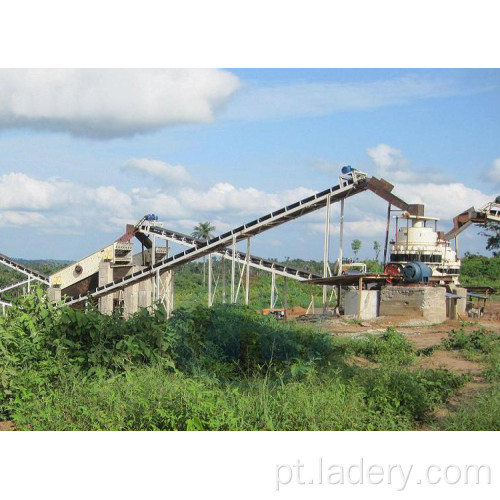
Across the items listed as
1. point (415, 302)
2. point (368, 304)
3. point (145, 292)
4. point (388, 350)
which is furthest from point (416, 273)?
point (145, 292)

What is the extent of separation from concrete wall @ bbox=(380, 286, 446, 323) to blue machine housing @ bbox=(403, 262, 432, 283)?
397mm

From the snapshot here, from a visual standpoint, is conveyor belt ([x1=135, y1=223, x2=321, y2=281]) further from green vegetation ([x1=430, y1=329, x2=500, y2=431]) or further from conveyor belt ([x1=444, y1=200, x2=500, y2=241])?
green vegetation ([x1=430, y1=329, x2=500, y2=431])

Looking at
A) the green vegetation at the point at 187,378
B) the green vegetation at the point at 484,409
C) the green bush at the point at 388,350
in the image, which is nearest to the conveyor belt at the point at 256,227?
the green bush at the point at 388,350

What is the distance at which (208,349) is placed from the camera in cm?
1058

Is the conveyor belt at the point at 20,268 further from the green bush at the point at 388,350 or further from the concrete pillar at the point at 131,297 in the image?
the green bush at the point at 388,350

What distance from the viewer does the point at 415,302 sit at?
67.3 feet

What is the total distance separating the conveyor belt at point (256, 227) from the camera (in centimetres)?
2370

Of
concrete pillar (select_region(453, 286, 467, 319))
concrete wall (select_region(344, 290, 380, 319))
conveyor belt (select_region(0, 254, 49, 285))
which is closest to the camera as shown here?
concrete wall (select_region(344, 290, 380, 319))

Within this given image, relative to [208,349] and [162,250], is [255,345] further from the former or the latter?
[162,250]

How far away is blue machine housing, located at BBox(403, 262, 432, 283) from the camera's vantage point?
20.9m

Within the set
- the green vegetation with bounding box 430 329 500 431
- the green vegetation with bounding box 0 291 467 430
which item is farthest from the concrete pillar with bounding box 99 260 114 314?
the green vegetation with bounding box 430 329 500 431

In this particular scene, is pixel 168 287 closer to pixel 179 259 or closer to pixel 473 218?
pixel 179 259

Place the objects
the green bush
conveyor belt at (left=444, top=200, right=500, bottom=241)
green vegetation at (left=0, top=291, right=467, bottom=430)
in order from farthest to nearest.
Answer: conveyor belt at (left=444, top=200, right=500, bottom=241)
the green bush
green vegetation at (left=0, top=291, right=467, bottom=430)

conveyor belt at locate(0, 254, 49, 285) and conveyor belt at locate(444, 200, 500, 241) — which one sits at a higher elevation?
conveyor belt at locate(444, 200, 500, 241)
